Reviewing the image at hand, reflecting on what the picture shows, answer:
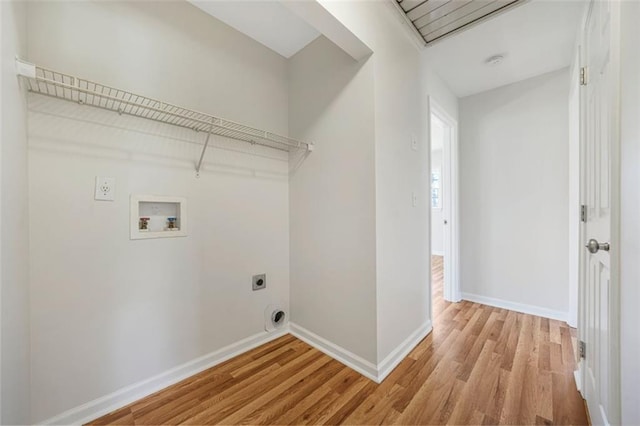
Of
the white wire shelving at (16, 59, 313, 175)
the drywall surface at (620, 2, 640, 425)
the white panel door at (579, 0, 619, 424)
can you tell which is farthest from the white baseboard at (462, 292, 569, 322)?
the white wire shelving at (16, 59, 313, 175)

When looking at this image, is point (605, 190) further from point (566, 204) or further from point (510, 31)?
point (566, 204)

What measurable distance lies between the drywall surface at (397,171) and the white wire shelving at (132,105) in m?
0.64

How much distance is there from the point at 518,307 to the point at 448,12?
2.71 m

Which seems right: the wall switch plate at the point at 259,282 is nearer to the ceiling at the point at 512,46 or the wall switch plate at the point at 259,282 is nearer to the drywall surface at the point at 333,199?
A: the drywall surface at the point at 333,199

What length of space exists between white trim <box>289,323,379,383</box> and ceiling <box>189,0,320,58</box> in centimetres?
224

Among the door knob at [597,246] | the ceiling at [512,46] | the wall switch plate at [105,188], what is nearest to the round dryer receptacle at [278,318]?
the wall switch plate at [105,188]

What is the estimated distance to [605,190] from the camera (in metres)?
0.97

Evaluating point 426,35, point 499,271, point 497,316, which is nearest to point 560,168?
point 499,271

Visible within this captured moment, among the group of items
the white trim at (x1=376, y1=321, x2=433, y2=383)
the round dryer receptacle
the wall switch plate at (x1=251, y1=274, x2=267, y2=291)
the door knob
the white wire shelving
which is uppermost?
the white wire shelving

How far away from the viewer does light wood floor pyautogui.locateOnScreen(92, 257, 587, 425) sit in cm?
124

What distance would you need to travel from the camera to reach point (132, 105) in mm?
1244

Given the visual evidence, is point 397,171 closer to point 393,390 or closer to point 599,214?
point 599,214

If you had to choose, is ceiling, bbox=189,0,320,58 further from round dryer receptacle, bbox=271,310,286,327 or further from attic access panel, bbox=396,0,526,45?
round dryer receptacle, bbox=271,310,286,327

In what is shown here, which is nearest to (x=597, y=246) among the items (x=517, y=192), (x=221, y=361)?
(x=517, y=192)
